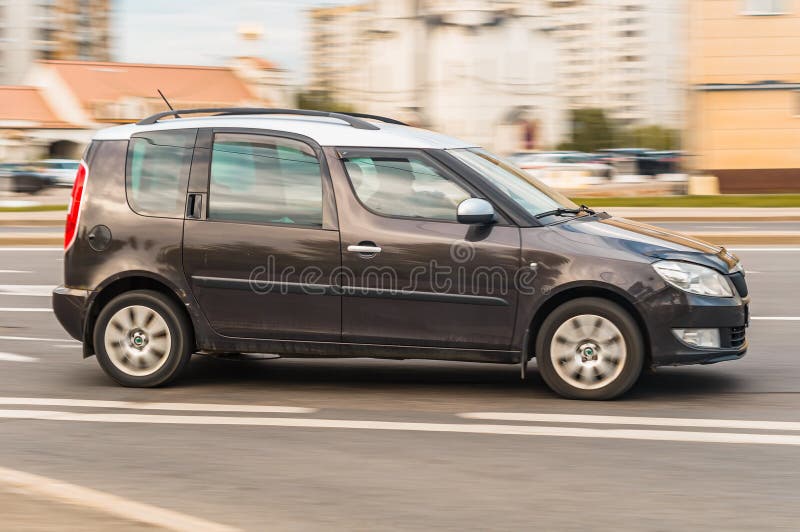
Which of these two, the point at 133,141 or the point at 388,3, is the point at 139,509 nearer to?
the point at 133,141

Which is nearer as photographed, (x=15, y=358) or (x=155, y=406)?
(x=155, y=406)

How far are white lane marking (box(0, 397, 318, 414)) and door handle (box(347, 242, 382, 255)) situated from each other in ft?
3.06

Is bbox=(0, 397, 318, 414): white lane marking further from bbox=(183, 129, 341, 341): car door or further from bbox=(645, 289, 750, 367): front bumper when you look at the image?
bbox=(645, 289, 750, 367): front bumper

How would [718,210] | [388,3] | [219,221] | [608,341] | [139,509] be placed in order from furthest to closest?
[388,3] → [718,210] → [219,221] → [608,341] → [139,509]

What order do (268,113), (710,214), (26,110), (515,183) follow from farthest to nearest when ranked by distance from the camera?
1. (26,110)
2. (710,214)
3. (268,113)
4. (515,183)

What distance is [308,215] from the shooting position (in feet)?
22.4

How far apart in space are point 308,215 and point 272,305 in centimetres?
57

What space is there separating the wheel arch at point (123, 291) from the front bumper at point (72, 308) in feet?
0.14

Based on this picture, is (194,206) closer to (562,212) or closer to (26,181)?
(562,212)

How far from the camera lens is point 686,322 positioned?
646 centimetres

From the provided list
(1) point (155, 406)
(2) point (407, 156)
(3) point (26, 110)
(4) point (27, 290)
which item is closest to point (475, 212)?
(2) point (407, 156)

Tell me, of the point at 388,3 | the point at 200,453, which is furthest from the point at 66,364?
the point at 388,3

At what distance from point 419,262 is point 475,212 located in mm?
427

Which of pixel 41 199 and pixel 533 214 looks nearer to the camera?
pixel 533 214
